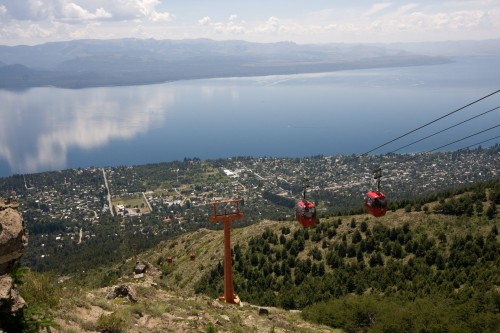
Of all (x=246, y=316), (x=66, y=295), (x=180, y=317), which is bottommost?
(x=246, y=316)

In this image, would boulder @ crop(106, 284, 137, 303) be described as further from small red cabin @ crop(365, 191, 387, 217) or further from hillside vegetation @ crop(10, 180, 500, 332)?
small red cabin @ crop(365, 191, 387, 217)

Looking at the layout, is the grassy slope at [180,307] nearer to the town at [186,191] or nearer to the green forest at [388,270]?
the green forest at [388,270]

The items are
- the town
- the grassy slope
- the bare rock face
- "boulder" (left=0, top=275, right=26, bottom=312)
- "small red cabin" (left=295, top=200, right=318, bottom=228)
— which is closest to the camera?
"boulder" (left=0, top=275, right=26, bottom=312)

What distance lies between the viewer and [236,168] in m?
122

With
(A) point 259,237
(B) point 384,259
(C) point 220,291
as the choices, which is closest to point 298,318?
(C) point 220,291

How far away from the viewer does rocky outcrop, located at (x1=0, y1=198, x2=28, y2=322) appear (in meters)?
6.52

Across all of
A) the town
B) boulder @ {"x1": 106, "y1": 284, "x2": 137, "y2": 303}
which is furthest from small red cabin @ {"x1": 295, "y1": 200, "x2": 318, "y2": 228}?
the town

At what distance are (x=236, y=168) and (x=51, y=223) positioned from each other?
53898mm

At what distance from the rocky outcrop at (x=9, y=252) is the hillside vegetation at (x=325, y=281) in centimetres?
109

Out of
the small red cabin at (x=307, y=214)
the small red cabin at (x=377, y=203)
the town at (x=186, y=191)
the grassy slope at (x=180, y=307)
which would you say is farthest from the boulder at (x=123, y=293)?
the town at (x=186, y=191)

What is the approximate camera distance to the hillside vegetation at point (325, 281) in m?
10.6

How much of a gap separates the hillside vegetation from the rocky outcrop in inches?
42.9

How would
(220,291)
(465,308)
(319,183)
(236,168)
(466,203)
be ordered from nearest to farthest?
1. (465,308)
2. (220,291)
3. (466,203)
4. (319,183)
5. (236,168)

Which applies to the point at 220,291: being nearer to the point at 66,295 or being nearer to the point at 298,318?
the point at 298,318
